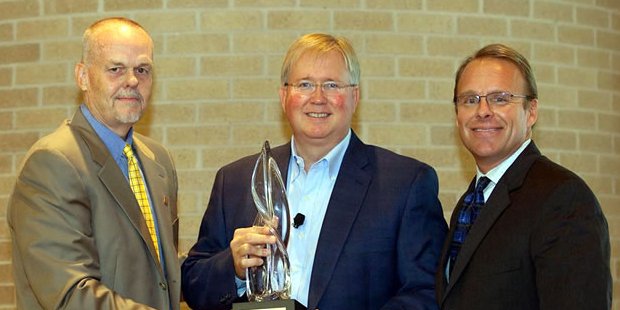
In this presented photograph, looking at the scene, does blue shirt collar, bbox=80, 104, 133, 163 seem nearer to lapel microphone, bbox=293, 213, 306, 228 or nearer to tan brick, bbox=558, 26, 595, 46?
lapel microphone, bbox=293, 213, 306, 228

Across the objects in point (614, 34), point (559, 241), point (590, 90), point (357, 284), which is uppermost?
point (614, 34)

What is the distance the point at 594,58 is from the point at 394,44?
4.48ft

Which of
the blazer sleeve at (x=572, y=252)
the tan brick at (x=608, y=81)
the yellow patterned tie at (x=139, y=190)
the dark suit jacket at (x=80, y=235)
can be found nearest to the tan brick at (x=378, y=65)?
the tan brick at (x=608, y=81)

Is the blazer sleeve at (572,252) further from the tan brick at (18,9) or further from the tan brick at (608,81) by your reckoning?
the tan brick at (18,9)

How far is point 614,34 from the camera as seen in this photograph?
19.5ft

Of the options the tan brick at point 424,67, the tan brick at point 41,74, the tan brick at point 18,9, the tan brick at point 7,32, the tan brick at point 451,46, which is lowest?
the tan brick at point 41,74

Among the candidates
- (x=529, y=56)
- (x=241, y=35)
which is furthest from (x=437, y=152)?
(x=241, y=35)

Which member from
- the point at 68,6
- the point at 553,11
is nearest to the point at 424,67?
the point at 553,11

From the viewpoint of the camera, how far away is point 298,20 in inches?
210

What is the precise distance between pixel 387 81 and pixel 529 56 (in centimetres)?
92

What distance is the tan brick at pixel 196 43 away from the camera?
17.5ft

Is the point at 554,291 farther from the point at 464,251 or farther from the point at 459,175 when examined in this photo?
the point at 459,175

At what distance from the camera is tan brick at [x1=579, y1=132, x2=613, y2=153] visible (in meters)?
5.74

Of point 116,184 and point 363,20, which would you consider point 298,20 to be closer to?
point 363,20
